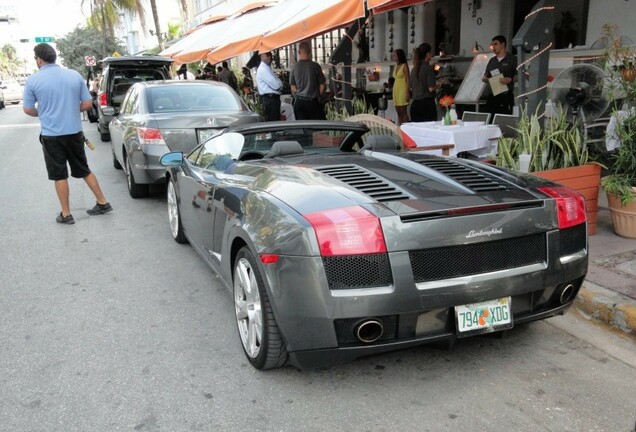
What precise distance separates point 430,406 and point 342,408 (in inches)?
17.2

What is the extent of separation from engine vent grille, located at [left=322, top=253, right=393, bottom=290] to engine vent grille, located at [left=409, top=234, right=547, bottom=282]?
141 mm

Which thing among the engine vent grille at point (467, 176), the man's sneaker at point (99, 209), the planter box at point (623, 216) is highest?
the engine vent grille at point (467, 176)

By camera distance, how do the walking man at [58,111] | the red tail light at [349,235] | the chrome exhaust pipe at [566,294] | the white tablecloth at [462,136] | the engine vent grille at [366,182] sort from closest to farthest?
the red tail light at [349,235], the engine vent grille at [366,182], the chrome exhaust pipe at [566,294], the walking man at [58,111], the white tablecloth at [462,136]

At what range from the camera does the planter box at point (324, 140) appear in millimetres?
4406

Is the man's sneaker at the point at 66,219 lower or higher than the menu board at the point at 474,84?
lower

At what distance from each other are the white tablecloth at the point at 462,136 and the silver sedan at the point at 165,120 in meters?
2.15

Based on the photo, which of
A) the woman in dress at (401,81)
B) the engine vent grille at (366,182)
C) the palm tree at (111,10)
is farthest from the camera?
the palm tree at (111,10)

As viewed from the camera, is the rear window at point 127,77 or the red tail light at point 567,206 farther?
the rear window at point 127,77

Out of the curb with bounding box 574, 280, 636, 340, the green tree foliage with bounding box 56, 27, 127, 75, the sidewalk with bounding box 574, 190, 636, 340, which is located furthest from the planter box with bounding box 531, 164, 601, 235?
the green tree foliage with bounding box 56, 27, 127, 75

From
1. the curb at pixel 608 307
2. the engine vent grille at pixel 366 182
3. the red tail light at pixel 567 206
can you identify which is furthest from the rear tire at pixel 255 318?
the curb at pixel 608 307

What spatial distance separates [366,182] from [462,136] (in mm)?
3845

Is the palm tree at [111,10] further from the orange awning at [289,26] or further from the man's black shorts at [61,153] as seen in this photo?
the man's black shorts at [61,153]

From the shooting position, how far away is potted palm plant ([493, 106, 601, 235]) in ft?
16.0

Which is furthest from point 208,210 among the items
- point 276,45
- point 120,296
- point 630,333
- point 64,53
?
point 64,53
